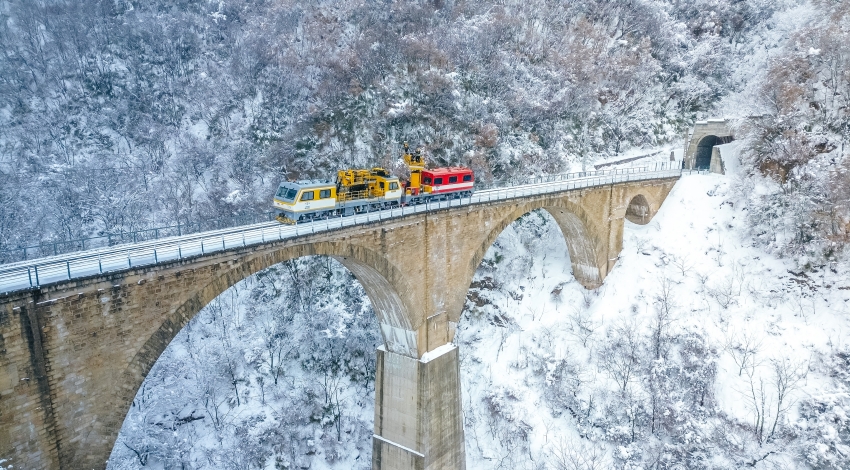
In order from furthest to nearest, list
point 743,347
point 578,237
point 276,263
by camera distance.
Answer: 1. point 578,237
2. point 743,347
3. point 276,263

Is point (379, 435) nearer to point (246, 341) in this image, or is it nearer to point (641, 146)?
point (246, 341)

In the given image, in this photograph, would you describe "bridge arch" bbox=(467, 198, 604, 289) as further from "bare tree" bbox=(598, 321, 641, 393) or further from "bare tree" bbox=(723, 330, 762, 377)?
"bare tree" bbox=(723, 330, 762, 377)

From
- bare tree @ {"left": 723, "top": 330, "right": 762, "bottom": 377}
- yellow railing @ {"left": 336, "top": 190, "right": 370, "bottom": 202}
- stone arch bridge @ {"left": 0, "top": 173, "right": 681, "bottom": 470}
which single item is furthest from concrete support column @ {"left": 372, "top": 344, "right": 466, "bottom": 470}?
bare tree @ {"left": 723, "top": 330, "right": 762, "bottom": 377}

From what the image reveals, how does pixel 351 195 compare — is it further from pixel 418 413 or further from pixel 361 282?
pixel 418 413

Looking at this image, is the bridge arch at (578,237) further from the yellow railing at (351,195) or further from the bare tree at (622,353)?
the yellow railing at (351,195)

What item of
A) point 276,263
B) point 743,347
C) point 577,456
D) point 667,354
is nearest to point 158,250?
point 276,263

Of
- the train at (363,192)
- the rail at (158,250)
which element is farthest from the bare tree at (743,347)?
the rail at (158,250)
